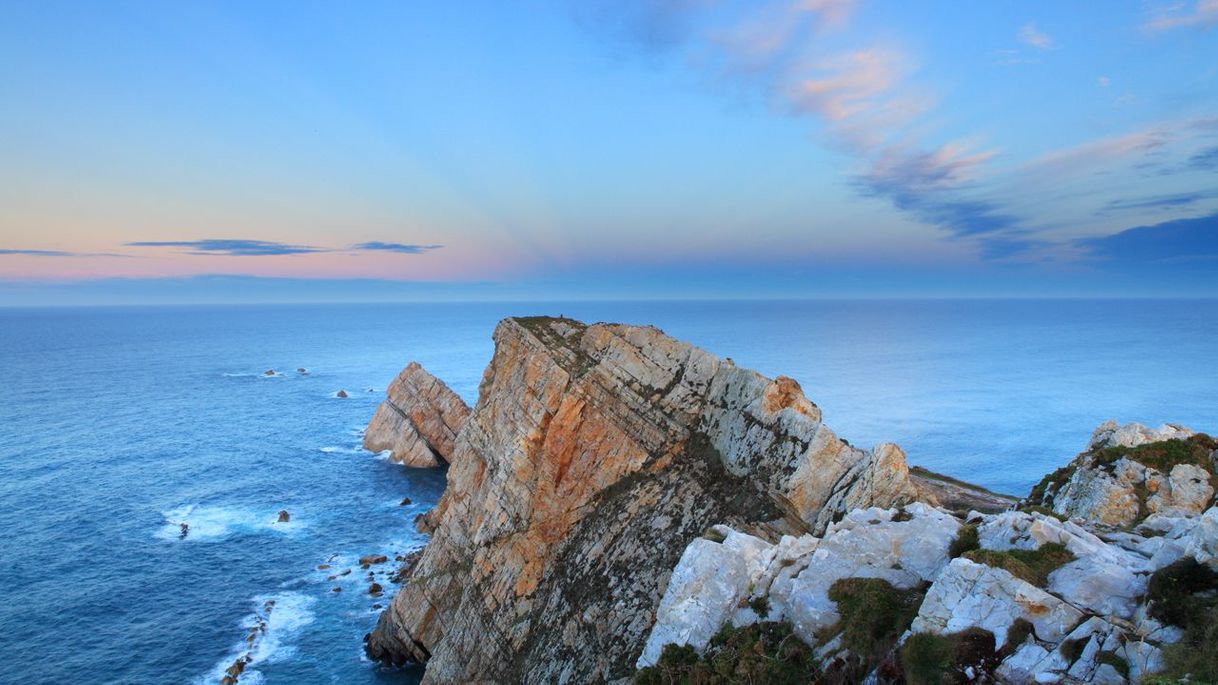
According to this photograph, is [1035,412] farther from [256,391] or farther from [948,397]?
[256,391]

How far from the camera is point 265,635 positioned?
189ft

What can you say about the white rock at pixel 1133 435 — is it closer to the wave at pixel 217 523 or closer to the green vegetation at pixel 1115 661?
the green vegetation at pixel 1115 661

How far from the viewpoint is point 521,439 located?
52.6 metres

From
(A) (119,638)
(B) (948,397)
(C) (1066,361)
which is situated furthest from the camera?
(C) (1066,361)

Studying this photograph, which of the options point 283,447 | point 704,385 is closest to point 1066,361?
point 704,385

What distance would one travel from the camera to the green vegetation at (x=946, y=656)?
17.9 m

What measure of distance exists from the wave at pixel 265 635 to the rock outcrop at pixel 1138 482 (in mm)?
57116

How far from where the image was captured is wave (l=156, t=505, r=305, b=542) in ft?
251

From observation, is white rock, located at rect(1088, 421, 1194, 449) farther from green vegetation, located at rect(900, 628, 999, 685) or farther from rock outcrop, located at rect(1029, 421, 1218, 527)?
green vegetation, located at rect(900, 628, 999, 685)

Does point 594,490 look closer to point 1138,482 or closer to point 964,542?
point 964,542

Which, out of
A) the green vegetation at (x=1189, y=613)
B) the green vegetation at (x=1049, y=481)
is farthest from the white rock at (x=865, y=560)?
the green vegetation at (x=1049, y=481)

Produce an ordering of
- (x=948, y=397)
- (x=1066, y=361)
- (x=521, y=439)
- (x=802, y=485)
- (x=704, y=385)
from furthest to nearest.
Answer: (x=1066, y=361)
(x=948, y=397)
(x=521, y=439)
(x=704, y=385)
(x=802, y=485)

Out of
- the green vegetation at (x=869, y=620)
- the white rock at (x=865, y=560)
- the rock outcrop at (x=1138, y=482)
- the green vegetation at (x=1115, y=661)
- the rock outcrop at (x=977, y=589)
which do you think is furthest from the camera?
the rock outcrop at (x=1138, y=482)

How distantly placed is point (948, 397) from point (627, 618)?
404ft
